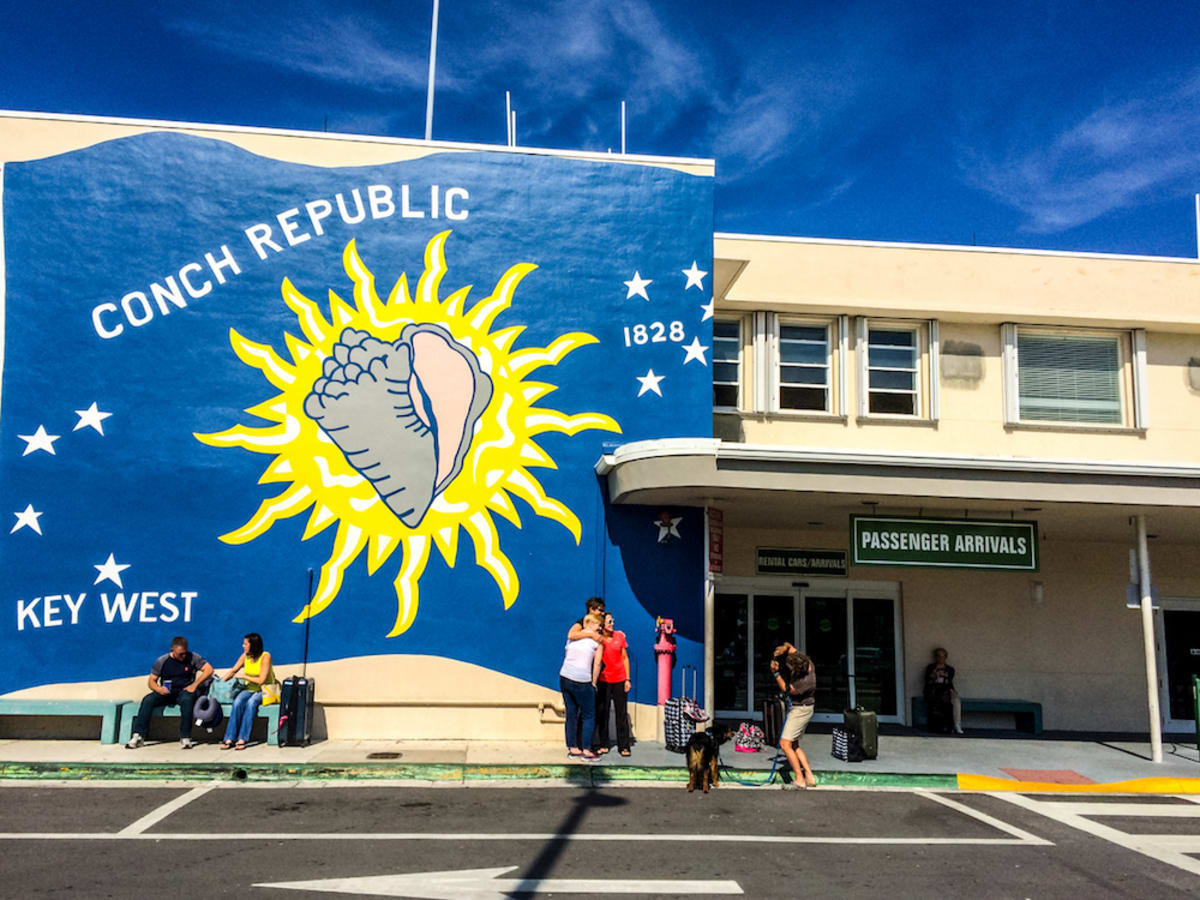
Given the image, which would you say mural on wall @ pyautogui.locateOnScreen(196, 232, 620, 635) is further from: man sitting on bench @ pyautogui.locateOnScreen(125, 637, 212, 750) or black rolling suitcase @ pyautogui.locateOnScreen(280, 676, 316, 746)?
man sitting on bench @ pyautogui.locateOnScreen(125, 637, 212, 750)

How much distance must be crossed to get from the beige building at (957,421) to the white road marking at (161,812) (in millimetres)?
8664

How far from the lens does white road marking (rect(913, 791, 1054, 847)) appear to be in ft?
29.3

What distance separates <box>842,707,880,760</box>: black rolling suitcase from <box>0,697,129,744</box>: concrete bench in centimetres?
911

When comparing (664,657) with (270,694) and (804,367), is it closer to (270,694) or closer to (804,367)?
(270,694)

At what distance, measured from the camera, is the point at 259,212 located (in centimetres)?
1380

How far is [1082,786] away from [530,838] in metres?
6.94

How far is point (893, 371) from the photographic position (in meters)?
16.8

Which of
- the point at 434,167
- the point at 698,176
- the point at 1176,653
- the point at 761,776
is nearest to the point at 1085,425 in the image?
the point at 1176,653

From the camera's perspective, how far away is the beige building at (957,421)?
16453 millimetres

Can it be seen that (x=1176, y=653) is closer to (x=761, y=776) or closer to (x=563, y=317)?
(x=761, y=776)

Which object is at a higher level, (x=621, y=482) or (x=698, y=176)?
(x=698, y=176)

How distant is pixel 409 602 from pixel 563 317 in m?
4.47

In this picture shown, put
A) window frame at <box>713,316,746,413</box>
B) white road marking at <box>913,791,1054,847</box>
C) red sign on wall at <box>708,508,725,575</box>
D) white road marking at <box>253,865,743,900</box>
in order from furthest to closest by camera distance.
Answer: window frame at <box>713,316,746,413</box> < red sign on wall at <box>708,508,725,575</box> < white road marking at <box>913,791,1054,847</box> < white road marking at <box>253,865,743,900</box>

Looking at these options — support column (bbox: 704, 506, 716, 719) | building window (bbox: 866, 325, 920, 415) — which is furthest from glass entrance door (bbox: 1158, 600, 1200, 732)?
support column (bbox: 704, 506, 716, 719)
